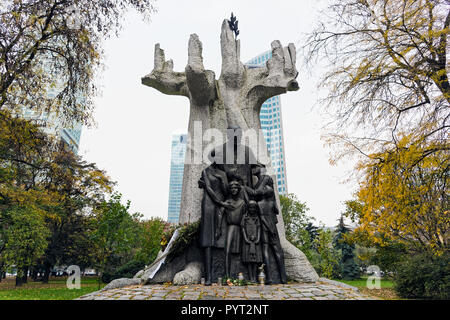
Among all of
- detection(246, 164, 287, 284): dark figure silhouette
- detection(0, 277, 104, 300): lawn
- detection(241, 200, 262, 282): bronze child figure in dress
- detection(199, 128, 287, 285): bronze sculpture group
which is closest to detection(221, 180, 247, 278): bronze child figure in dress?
detection(199, 128, 287, 285): bronze sculpture group

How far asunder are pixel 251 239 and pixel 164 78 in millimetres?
5136

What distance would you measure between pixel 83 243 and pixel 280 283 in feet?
69.7

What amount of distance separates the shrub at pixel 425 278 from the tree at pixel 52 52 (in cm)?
1220

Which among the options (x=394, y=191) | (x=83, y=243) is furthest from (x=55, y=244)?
(x=394, y=191)

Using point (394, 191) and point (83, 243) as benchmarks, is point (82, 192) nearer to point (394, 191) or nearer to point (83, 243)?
point (83, 243)

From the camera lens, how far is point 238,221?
19.5 feet

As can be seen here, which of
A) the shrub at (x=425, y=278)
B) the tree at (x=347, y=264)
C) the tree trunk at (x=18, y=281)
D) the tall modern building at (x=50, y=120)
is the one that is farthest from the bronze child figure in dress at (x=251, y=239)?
the tree at (x=347, y=264)

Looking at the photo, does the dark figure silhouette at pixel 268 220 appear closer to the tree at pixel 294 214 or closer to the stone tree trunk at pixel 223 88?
the stone tree trunk at pixel 223 88

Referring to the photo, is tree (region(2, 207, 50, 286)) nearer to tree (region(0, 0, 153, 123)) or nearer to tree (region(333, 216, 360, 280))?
tree (region(0, 0, 153, 123))

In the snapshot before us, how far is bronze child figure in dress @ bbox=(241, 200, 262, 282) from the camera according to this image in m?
5.70

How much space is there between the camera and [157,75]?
7871 millimetres

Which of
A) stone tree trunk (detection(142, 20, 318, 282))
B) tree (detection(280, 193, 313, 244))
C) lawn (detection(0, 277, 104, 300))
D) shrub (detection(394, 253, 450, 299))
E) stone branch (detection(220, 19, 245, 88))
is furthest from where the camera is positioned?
tree (detection(280, 193, 313, 244))
